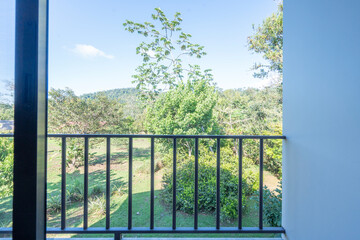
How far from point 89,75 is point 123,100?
103 centimetres

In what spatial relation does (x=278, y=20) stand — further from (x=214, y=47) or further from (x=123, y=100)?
(x=123, y=100)

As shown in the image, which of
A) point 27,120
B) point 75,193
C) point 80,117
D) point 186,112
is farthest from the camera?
point 80,117

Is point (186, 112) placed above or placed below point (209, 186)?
above

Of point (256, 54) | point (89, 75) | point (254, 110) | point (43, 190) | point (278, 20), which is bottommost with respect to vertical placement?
point (43, 190)

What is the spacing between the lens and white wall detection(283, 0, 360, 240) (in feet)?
3.12

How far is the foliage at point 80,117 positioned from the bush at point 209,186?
1764mm

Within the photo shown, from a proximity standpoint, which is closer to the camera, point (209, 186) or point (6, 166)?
point (6, 166)

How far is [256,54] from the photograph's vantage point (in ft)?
13.4

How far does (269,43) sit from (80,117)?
179 inches

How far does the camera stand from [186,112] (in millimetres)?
3807

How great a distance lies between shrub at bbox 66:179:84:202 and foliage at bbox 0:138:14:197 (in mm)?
2438

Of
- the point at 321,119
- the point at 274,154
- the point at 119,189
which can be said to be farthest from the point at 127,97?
the point at 321,119

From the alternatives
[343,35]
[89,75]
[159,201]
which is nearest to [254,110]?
[159,201]

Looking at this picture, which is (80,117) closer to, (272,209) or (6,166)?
(6,166)
